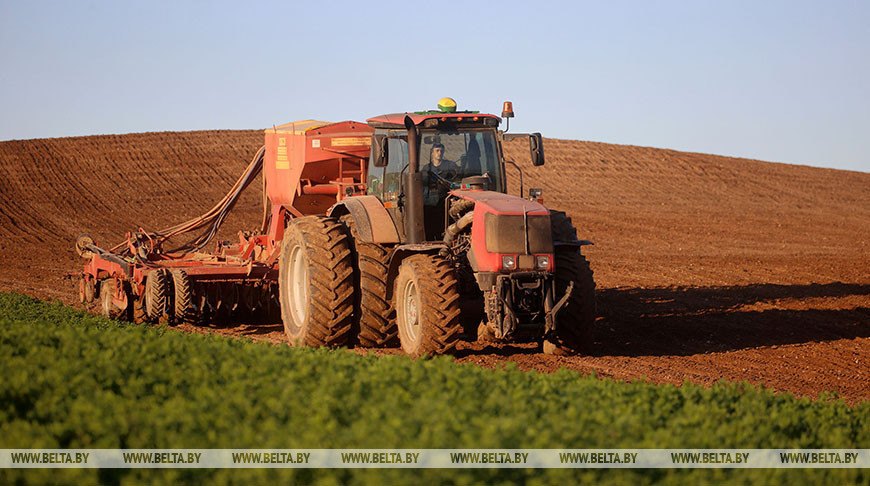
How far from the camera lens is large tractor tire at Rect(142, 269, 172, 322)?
1230 centimetres

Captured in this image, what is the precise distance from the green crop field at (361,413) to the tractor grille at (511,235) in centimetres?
256

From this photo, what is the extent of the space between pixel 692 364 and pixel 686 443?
18.1 ft

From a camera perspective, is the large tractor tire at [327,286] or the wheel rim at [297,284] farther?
the wheel rim at [297,284]

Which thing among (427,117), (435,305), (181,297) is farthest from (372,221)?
(181,297)

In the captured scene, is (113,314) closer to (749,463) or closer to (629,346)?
(629,346)

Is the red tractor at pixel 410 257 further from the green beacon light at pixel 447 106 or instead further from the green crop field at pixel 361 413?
the green crop field at pixel 361 413

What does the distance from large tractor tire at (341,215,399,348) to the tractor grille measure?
1.74m

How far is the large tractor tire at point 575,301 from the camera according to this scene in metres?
9.05

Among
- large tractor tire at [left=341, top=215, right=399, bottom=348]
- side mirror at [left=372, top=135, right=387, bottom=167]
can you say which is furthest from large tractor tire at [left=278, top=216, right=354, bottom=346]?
side mirror at [left=372, top=135, right=387, bottom=167]

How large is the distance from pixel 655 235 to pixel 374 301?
72.5ft

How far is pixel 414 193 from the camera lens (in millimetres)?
9562

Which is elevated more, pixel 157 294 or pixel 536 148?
pixel 536 148

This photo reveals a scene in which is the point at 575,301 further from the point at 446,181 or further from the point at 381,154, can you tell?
the point at 381,154

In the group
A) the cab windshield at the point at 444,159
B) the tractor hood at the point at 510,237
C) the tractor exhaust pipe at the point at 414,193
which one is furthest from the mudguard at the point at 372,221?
the tractor hood at the point at 510,237
